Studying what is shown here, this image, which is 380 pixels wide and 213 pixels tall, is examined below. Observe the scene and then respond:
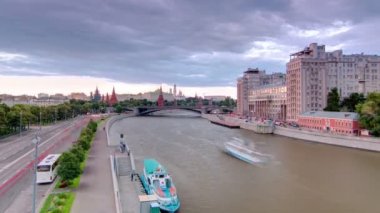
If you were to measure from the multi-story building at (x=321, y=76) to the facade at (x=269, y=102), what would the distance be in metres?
11.7

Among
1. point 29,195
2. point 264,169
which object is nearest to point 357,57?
point 264,169

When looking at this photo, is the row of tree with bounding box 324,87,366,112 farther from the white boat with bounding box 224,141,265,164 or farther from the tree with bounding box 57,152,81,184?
the tree with bounding box 57,152,81,184

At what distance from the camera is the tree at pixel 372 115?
215ft

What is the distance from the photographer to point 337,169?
47000 mm

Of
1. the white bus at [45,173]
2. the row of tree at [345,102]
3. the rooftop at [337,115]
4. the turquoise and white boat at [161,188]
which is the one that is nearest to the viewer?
the turquoise and white boat at [161,188]

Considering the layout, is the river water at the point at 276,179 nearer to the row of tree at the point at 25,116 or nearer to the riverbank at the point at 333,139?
the riverbank at the point at 333,139

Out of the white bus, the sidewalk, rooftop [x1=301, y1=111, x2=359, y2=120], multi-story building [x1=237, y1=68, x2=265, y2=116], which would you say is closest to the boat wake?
the sidewalk

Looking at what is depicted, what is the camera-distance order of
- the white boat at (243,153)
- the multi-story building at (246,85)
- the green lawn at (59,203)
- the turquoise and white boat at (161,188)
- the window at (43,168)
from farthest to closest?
1. the multi-story building at (246,85)
2. the white boat at (243,153)
3. the window at (43,168)
4. the turquoise and white boat at (161,188)
5. the green lawn at (59,203)

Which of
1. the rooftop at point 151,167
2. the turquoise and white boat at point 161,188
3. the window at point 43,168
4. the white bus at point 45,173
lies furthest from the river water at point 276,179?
the window at point 43,168

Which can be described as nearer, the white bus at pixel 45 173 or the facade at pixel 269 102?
the white bus at pixel 45 173

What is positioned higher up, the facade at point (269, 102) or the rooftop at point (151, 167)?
the facade at point (269, 102)

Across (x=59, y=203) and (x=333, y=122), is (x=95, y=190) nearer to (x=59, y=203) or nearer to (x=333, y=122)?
(x=59, y=203)

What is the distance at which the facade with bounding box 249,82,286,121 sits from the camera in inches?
5182

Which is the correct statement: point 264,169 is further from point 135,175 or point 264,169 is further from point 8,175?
point 8,175
